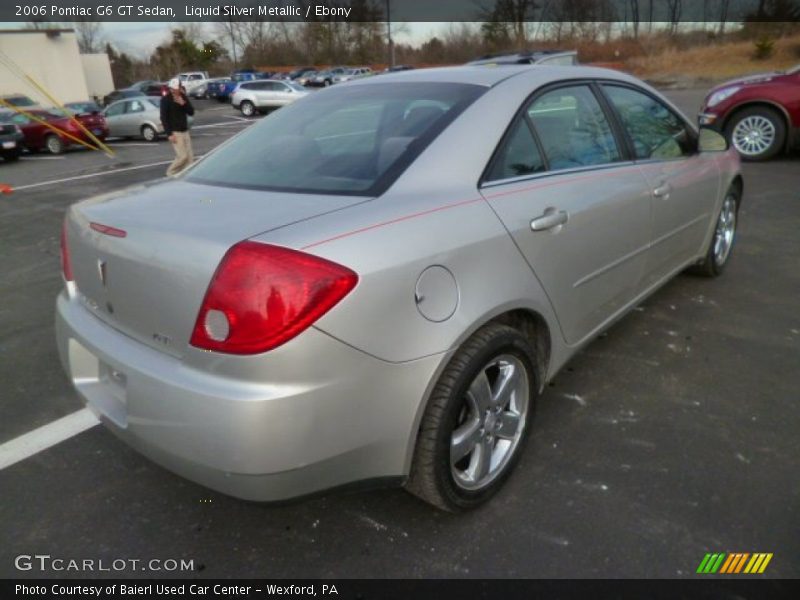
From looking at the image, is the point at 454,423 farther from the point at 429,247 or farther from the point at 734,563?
the point at 734,563

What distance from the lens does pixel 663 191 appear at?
3.28m

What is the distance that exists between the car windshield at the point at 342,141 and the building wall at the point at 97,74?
151ft

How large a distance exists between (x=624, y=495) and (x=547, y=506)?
12.2 inches

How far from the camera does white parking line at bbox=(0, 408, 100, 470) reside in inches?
107

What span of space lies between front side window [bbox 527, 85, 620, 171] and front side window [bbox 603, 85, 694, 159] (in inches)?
9.0

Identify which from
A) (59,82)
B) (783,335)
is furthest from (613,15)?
(783,335)

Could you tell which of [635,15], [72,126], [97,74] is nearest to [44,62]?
[97,74]

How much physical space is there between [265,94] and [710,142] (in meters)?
26.1

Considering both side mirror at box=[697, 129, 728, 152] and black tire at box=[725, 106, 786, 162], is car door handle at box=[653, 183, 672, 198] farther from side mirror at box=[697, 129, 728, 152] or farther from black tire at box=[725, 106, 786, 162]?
black tire at box=[725, 106, 786, 162]

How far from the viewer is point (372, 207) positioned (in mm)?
1939

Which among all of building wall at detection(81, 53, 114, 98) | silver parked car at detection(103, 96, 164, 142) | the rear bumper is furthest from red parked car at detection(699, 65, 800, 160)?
building wall at detection(81, 53, 114, 98)
